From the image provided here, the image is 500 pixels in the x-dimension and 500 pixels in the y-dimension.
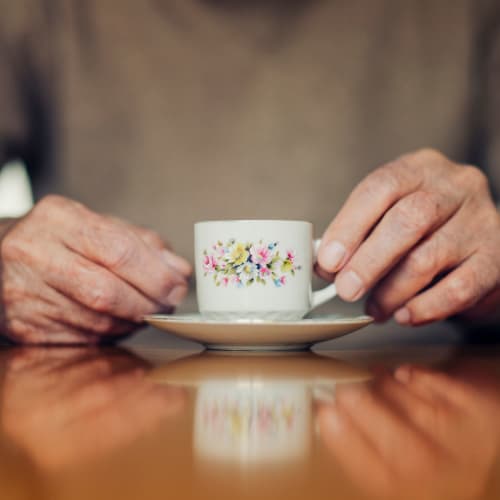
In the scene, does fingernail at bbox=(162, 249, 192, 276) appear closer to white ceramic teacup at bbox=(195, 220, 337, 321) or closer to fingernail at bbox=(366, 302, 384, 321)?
white ceramic teacup at bbox=(195, 220, 337, 321)

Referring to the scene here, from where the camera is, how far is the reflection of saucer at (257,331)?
0.69 metres

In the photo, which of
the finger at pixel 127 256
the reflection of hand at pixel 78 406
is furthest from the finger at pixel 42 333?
the reflection of hand at pixel 78 406

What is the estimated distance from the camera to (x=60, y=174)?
147cm

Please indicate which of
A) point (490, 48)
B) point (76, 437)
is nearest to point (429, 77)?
point (490, 48)

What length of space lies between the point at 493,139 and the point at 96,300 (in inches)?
36.0

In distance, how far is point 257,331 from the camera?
695 mm

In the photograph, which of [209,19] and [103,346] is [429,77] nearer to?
[209,19]

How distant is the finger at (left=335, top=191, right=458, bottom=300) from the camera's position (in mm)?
821

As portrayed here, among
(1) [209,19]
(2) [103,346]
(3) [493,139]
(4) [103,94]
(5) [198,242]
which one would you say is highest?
(1) [209,19]

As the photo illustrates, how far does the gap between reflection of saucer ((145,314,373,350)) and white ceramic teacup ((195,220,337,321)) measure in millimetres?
50

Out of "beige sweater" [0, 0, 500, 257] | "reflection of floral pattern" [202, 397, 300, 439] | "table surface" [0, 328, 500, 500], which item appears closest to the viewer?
"table surface" [0, 328, 500, 500]

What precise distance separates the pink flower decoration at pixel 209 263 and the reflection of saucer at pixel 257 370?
10 centimetres

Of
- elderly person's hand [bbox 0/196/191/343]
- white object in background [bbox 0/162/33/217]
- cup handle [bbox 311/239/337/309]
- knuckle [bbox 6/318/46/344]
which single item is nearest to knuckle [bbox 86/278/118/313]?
elderly person's hand [bbox 0/196/191/343]

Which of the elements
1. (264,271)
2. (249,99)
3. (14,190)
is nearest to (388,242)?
(264,271)
